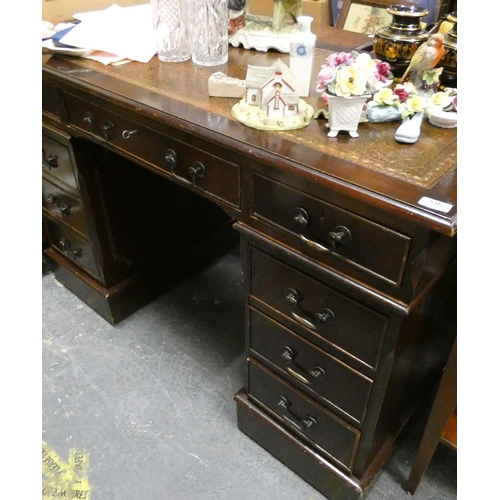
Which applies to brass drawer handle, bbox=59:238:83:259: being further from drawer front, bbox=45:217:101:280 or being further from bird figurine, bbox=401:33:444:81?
bird figurine, bbox=401:33:444:81

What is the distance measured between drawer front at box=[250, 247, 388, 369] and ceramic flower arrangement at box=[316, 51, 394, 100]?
1.09 feet

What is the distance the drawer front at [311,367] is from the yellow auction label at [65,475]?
0.59 meters

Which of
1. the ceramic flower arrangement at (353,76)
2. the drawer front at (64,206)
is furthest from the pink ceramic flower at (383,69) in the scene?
the drawer front at (64,206)

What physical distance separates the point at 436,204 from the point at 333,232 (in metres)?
0.17

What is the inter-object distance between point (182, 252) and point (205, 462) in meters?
0.79

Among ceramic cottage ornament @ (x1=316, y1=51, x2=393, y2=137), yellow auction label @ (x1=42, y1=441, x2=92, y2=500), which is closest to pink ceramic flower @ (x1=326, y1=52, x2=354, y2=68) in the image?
ceramic cottage ornament @ (x1=316, y1=51, x2=393, y2=137)

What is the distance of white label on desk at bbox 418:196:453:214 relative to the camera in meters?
0.62

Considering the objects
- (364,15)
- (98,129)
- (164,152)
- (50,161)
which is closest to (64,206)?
(50,161)

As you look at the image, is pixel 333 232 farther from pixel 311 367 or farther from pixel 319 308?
pixel 311 367

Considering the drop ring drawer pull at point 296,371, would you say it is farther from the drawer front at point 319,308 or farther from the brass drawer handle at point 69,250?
the brass drawer handle at point 69,250

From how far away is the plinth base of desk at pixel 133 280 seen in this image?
1601 millimetres

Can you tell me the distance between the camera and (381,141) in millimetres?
793

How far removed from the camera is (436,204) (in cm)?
63

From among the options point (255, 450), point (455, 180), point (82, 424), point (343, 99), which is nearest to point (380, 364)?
point (455, 180)
